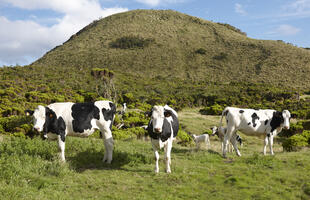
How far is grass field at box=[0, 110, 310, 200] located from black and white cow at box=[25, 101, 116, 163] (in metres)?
0.87

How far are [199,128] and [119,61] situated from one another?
5962cm

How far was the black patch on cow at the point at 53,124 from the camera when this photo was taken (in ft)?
29.3

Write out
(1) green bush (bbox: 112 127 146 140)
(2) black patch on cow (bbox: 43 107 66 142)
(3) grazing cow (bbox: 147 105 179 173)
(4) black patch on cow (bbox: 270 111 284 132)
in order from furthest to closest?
(1) green bush (bbox: 112 127 146 140) → (4) black patch on cow (bbox: 270 111 284 132) → (2) black patch on cow (bbox: 43 107 66 142) → (3) grazing cow (bbox: 147 105 179 173)

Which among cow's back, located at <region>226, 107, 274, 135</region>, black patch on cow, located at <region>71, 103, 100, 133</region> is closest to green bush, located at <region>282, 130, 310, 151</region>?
cow's back, located at <region>226, 107, 274, 135</region>

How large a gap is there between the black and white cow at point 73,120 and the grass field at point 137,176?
2.87 feet

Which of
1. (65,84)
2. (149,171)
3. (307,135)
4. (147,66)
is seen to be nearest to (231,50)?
(147,66)

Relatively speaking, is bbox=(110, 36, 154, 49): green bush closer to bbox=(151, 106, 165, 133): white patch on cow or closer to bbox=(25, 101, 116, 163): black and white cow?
bbox=(25, 101, 116, 163): black and white cow

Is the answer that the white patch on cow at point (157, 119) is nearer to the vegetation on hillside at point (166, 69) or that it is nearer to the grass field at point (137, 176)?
the grass field at point (137, 176)

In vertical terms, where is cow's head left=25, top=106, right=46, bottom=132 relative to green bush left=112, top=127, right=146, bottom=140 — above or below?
above

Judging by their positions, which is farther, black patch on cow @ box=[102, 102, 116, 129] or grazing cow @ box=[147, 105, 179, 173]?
black patch on cow @ box=[102, 102, 116, 129]

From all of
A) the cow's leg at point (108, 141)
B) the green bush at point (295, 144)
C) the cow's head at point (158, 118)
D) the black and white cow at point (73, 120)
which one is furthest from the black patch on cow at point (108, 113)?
the green bush at point (295, 144)

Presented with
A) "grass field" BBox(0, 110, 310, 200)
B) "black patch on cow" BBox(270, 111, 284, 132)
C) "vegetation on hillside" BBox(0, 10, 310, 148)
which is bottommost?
"grass field" BBox(0, 110, 310, 200)

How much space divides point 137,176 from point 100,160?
220cm

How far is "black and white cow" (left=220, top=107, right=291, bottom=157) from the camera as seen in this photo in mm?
11859
